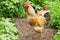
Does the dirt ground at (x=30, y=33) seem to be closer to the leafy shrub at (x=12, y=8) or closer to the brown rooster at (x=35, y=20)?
the brown rooster at (x=35, y=20)

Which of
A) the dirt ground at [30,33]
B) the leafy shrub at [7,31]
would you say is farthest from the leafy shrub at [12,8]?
the leafy shrub at [7,31]

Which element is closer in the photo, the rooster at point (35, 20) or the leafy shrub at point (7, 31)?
the leafy shrub at point (7, 31)

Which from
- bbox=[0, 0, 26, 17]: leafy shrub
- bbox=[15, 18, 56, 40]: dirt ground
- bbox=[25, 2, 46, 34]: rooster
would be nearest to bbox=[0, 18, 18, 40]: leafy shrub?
bbox=[15, 18, 56, 40]: dirt ground

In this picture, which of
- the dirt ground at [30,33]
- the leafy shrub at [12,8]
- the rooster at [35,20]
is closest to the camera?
the rooster at [35,20]

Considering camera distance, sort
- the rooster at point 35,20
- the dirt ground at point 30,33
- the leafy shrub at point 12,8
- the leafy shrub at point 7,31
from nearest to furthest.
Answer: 1. the leafy shrub at point 7,31
2. the rooster at point 35,20
3. the dirt ground at point 30,33
4. the leafy shrub at point 12,8

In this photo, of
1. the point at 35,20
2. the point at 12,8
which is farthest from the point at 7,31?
the point at 12,8

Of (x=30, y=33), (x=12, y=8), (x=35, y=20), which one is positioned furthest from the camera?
(x=12, y=8)

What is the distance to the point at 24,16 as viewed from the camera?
8211 mm

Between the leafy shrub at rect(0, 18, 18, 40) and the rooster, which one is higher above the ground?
the rooster

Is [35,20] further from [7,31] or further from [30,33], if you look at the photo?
[7,31]

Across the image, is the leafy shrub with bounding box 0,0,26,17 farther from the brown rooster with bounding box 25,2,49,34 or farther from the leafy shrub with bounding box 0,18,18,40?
the brown rooster with bounding box 25,2,49,34

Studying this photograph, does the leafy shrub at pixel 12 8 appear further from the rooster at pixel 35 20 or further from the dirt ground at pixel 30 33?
the rooster at pixel 35 20

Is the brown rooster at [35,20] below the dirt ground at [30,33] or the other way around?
the other way around

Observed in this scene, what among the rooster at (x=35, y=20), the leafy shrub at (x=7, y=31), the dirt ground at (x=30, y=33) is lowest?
the dirt ground at (x=30, y=33)
